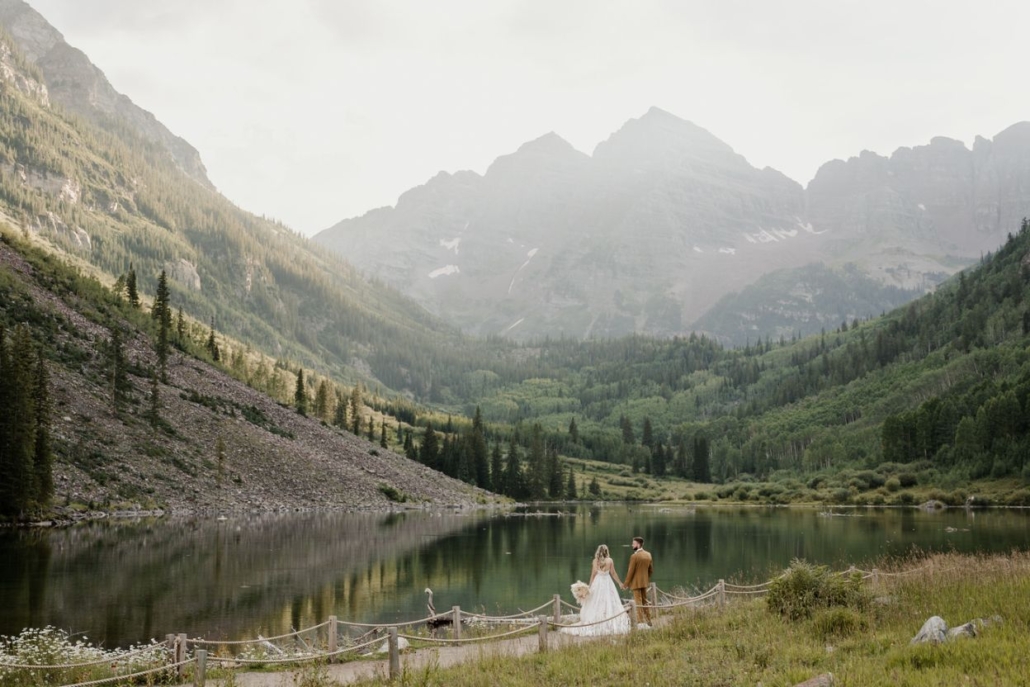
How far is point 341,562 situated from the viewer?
213 ft

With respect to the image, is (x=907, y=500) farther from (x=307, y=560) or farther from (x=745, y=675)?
(x=745, y=675)

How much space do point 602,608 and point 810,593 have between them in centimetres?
846

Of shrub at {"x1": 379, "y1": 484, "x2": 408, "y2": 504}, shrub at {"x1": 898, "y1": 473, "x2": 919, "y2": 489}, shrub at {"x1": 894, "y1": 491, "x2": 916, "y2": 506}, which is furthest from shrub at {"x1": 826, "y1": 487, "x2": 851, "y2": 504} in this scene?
shrub at {"x1": 379, "y1": 484, "x2": 408, "y2": 504}

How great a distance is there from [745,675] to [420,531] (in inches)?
3228

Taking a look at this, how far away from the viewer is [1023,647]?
A: 17.9m

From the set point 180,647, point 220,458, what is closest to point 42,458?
point 220,458

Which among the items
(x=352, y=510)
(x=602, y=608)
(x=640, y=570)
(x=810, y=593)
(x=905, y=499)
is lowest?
(x=905, y=499)

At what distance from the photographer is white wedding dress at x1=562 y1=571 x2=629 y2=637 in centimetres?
3170

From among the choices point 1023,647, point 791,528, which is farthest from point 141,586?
point 791,528

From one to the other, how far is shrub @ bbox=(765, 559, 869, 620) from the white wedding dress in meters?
6.14

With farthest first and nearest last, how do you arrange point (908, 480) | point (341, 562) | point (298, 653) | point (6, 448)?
point (908, 480)
point (6, 448)
point (341, 562)
point (298, 653)

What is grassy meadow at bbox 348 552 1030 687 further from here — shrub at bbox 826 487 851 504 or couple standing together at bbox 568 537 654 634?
shrub at bbox 826 487 851 504

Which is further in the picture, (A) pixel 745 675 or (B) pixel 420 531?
(B) pixel 420 531

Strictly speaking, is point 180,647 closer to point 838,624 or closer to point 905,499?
point 838,624
